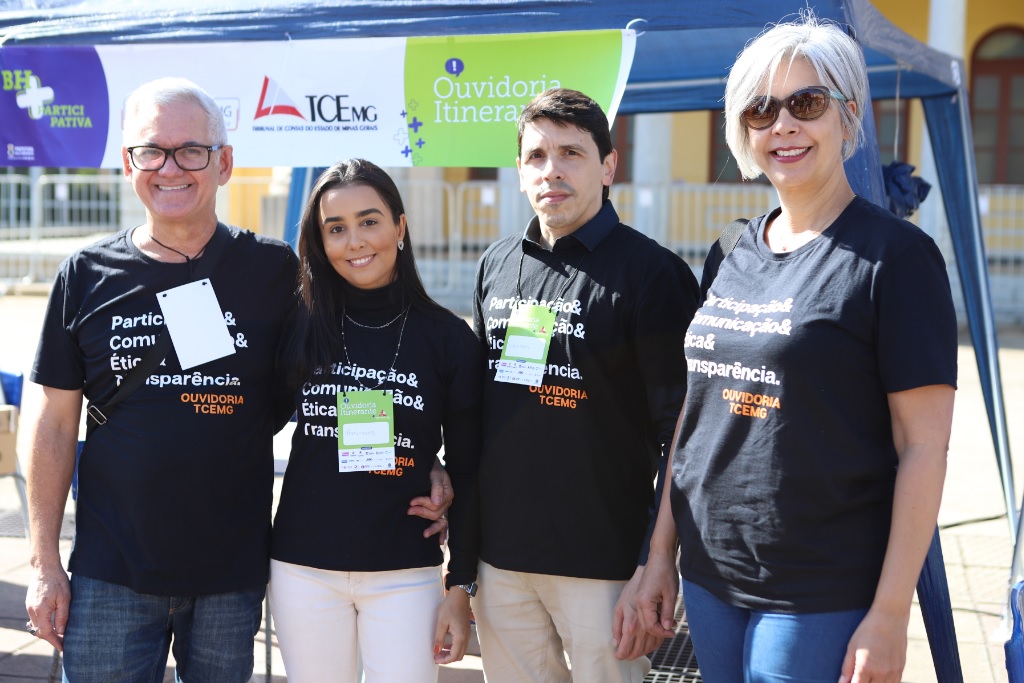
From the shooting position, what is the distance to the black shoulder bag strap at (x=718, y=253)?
216cm

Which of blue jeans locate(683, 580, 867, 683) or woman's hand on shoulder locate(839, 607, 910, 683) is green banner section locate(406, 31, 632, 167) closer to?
blue jeans locate(683, 580, 867, 683)

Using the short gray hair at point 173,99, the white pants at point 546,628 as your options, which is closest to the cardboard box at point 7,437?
the short gray hair at point 173,99

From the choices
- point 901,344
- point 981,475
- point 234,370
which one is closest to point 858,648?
point 901,344

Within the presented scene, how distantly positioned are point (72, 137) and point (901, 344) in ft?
12.0

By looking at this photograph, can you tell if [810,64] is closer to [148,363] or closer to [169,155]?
[169,155]

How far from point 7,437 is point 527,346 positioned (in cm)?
295

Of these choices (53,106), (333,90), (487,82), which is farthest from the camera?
(53,106)

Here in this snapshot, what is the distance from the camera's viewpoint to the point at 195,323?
237 centimetres

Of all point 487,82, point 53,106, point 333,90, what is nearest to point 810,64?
point 487,82

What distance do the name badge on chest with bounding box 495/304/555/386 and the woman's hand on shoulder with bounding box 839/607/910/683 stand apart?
93 centimetres

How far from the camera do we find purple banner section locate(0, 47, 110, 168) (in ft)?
13.8

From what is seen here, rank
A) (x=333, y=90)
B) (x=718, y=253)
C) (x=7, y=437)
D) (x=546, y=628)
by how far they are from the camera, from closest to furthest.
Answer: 1. (x=718, y=253)
2. (x=546, y=628)
3. (x=333, y=90)
4. (x=7, y=437)

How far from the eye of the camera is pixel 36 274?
14.5 metres

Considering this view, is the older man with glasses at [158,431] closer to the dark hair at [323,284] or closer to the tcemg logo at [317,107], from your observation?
the dark hair at [323,284]
